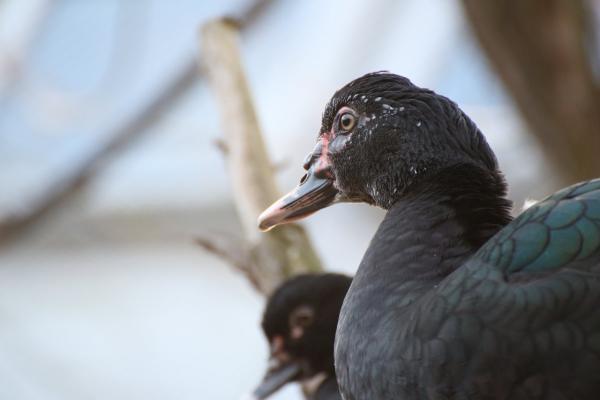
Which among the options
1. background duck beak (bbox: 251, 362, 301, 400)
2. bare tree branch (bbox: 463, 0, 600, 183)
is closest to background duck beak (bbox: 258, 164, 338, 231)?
background duck beak (bbox: 251, 362, 301, 400)

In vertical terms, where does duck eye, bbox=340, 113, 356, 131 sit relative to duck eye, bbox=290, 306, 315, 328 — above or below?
above

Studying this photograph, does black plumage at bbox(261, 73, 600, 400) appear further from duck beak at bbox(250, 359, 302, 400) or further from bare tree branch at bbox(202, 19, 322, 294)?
duck beak at bbox(250, 359, 302, 400)

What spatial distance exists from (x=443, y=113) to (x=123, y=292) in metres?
6.00

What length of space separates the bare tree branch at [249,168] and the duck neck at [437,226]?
909 mm

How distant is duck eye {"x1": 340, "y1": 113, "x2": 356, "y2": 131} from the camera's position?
1972mm

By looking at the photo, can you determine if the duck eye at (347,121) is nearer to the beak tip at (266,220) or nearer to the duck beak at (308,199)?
the duck beak at (308,199)

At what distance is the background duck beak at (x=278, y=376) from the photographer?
2.81 metres

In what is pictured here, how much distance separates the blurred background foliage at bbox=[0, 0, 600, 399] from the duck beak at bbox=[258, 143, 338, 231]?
1991 mm

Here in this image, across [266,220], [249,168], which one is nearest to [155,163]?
[249,168]

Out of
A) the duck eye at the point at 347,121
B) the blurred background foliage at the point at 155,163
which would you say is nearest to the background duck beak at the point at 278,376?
the duck eye at the point at 347,121

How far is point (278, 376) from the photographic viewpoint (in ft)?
9.41

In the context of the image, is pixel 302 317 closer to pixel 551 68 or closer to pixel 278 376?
pixel 278 376

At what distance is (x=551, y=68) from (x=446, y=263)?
206 cm

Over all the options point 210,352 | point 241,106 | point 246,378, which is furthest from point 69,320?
point 241,106
